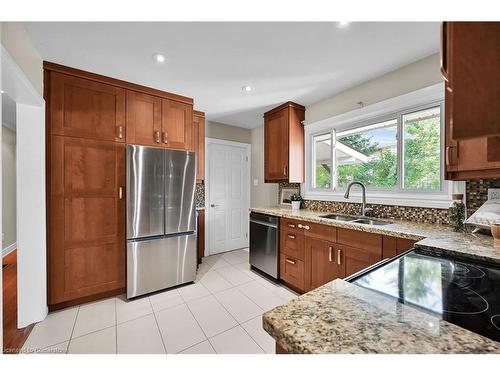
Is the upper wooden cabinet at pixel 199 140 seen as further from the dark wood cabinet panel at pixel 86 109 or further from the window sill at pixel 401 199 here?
the window sill at pixel 401 199

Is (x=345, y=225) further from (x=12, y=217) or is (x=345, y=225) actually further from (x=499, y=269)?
(x=12, y=217)

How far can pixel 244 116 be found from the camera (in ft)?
11.8

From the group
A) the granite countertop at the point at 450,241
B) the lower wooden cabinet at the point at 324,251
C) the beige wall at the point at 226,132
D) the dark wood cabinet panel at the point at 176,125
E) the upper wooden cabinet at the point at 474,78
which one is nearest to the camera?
the upper wooden cabinet at the point at 474,78

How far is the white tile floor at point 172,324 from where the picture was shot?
162 centimetres

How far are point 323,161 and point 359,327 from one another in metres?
2.78

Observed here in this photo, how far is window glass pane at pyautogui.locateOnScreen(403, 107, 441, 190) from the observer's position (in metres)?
2.02

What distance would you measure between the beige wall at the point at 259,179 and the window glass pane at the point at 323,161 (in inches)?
36.9

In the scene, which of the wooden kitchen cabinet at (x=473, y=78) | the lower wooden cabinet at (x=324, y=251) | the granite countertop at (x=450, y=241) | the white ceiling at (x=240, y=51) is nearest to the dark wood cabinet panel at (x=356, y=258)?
the lower wooden cabinet at (x=324, y=251)

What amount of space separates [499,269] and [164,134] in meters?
2.90

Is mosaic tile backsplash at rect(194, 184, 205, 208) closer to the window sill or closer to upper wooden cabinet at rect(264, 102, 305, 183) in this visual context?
upper wooden cabinet at rect(264, 102, 305, 183)

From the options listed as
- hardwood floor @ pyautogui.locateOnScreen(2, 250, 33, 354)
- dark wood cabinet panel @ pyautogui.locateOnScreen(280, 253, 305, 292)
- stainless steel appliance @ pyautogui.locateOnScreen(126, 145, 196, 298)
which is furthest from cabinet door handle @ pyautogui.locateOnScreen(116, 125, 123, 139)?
dark wood cabinet panel @ pyautogui.locateOnScreen(280, 253, 305, 292)

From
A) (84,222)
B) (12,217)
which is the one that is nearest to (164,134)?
(84,222)

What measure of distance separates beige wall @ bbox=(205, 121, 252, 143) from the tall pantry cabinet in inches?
55.3

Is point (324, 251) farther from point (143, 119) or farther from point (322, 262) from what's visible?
point (143, 119)
